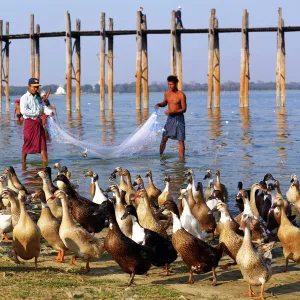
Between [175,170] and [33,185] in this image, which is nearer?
[33,185]

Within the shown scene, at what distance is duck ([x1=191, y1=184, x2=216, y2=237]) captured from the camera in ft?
34.3

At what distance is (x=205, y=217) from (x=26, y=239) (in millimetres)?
2936

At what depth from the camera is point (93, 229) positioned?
408 inches

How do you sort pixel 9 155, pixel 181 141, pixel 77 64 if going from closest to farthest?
1. pixel 181 141
2. pixel 9 155
3. pixel 77 64

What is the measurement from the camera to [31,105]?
52.0 feet

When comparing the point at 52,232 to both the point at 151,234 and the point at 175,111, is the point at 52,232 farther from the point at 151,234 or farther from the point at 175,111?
the point at 175,111

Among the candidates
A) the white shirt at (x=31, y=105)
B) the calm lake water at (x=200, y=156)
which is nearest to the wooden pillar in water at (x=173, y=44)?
the calm lake water at (x=200, y=156)

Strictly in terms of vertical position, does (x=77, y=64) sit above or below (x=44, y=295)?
above

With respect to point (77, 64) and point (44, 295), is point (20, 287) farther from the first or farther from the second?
point (77, 64)

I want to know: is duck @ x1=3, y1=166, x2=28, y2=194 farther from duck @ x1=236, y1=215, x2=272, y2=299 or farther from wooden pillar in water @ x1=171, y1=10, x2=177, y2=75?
wooden pillar in water @ x1=171, y1=10, x2=177, y2=75

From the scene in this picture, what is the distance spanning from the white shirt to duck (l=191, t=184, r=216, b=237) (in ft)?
19.7

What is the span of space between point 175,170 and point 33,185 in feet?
11.1

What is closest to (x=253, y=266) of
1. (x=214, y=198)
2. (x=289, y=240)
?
(x=289, y=240)

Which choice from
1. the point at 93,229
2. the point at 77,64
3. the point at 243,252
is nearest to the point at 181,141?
the point at 93,229
